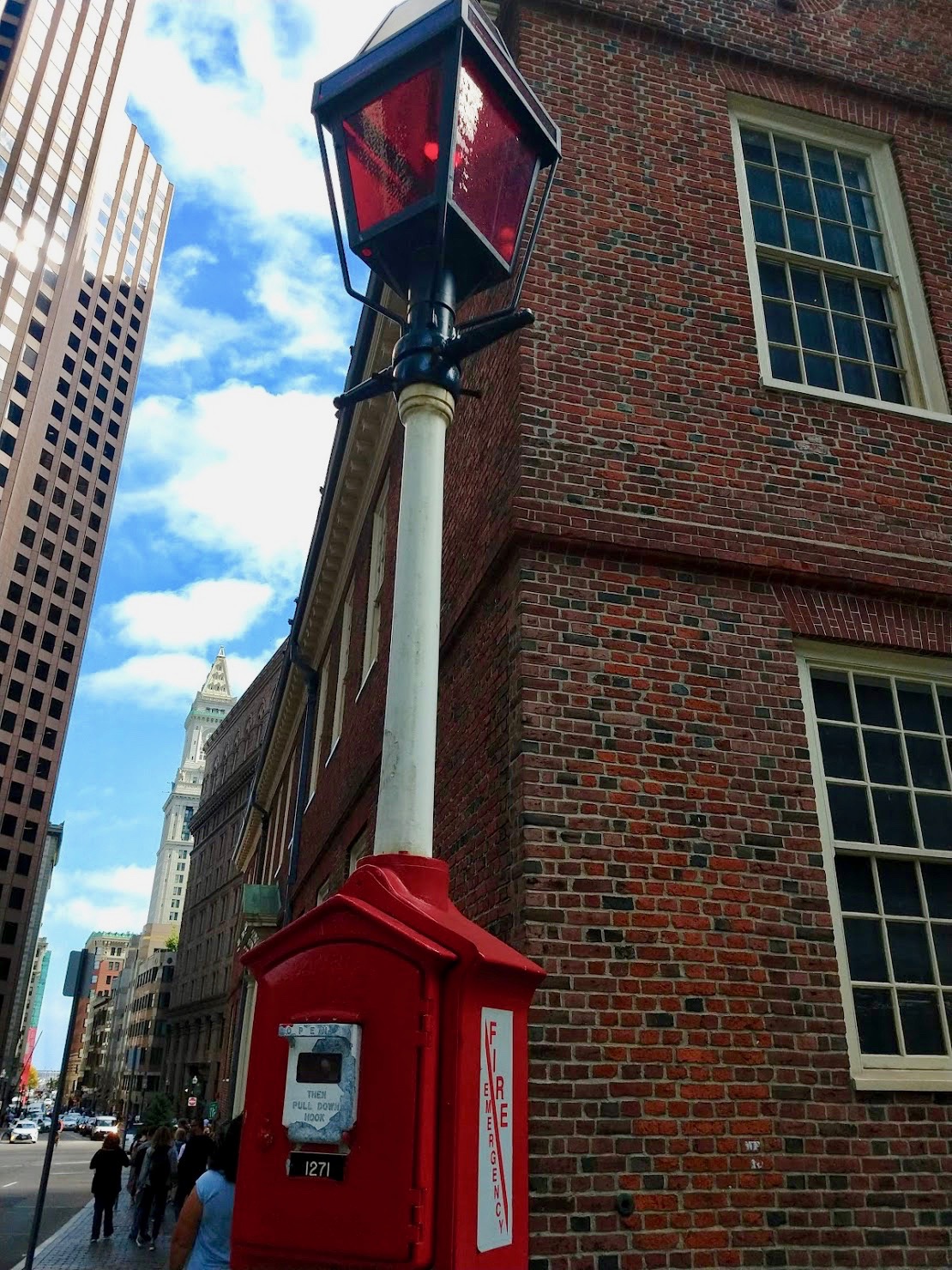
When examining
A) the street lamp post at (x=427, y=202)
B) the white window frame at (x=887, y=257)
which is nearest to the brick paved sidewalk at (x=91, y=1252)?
the street lamp post at (x=427, y=202)

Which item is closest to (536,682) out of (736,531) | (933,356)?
(736,531)

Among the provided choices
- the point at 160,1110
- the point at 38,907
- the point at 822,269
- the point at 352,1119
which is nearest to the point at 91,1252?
the point at 352,1119

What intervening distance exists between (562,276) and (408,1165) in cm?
526

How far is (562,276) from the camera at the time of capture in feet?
20.5

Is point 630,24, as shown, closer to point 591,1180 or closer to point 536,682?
point 536,682

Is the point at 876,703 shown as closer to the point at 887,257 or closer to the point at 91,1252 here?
the point at 887,257

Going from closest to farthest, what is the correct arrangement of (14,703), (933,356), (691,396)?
(691,396) → (933,356) → (14,703)

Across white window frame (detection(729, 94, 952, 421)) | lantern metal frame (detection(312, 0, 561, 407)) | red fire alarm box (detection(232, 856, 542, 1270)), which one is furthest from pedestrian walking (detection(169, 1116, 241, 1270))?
white window frame (detection(729, 94, 952, 421))

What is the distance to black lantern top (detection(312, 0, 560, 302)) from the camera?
3613mm

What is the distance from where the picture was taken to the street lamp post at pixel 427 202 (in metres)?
3.38

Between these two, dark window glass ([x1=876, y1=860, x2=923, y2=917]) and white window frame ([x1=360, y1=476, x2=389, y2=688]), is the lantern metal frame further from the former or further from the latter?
white window frame ([x1=360, y1=476, x2=389, y2=688])

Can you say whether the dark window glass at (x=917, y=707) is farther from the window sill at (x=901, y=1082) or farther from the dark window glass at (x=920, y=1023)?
the window sill at (x=901, y=1082)

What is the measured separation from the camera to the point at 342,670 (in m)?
12.8

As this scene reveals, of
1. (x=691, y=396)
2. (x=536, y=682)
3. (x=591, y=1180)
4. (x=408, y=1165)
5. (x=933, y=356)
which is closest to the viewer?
(x=408, y=1165)
